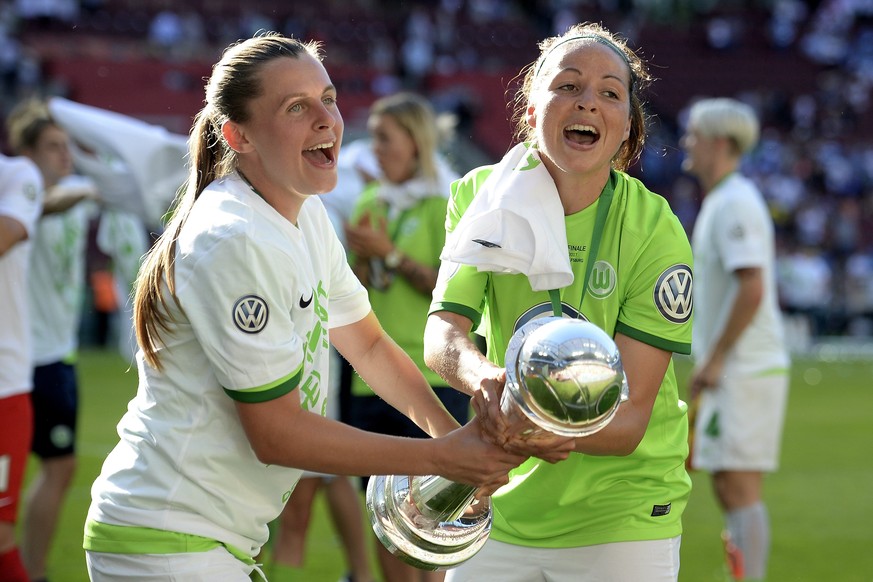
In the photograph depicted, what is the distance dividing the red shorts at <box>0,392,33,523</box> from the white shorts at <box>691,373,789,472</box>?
336cm

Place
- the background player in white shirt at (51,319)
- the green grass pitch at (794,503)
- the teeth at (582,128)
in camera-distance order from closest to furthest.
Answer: the teeth at (582,128)
the background player in white shirt at (51,319)
the green grass pitch at (794,503)

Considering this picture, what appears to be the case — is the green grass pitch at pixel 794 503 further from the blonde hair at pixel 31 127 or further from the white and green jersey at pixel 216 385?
the blonde hair at pixel 31 127

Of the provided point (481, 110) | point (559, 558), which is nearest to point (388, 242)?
point (559, 558)

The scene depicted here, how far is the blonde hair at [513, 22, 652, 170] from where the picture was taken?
10.7 ft

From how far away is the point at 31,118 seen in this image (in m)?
6.95

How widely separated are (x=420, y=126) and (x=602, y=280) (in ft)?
10.1

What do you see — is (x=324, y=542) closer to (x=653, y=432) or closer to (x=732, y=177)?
(x=732, y=177)

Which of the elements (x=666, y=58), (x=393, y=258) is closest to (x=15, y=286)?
(x=393, y=258)

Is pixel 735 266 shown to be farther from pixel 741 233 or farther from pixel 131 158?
pixel 131 158

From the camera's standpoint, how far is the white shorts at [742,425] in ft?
20.7

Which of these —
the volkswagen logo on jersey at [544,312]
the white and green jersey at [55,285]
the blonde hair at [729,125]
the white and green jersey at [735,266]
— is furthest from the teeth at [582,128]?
the white and green jersey at [55,285]

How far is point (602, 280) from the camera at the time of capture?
126 inches

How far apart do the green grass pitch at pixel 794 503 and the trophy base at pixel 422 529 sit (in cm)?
109

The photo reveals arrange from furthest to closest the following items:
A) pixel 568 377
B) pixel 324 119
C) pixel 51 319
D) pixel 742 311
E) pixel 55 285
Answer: pixel 55 285
pixel 51 319
pixel 742 311
pixel 324 119
pixel 568 377
